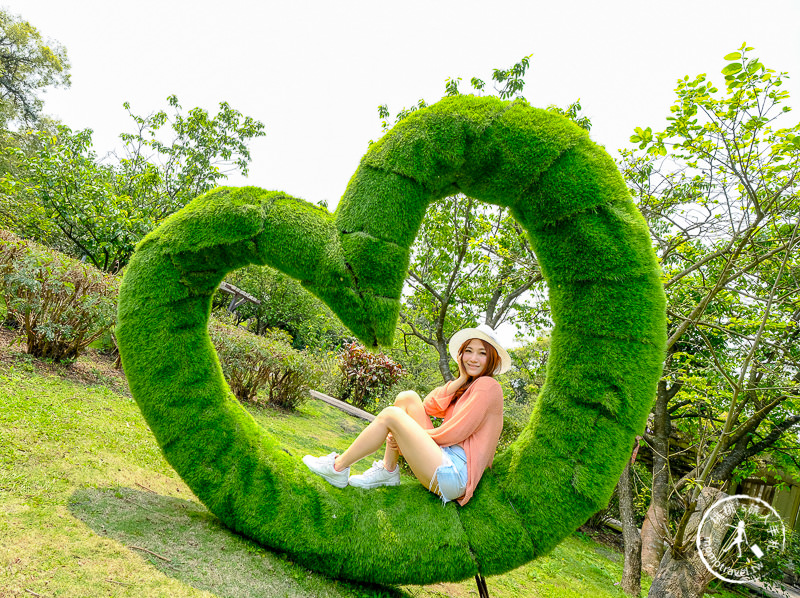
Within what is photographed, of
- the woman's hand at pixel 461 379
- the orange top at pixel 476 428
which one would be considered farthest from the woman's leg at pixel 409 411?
the woman's hand at pixel 461 379

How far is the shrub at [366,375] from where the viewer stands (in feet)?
44.5

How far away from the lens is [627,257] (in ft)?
9.79

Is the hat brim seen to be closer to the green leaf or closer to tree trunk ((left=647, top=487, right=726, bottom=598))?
tree trunk ((left=647, top=487, right=726, bottom=598))

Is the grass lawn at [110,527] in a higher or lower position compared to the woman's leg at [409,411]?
lower

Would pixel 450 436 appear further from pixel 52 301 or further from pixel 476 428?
pixel 52 301

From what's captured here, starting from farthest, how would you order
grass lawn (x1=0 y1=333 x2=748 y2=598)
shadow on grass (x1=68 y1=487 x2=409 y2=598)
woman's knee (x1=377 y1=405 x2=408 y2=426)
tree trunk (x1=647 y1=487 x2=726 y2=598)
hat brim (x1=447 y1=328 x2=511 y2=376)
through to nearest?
tree trunk (x1=647 y1=487 x2=726 y2=598) < hat brim (x1=447 y1=328 x2=511 y2=376) < woman's knee (x1=377 y1=405 x2=408 y2=426) < shadow on grass (x1=68 y1=487 x2=409 y2=598) < grass lawn (x1=0 y1=333 x2=748 y2=598)

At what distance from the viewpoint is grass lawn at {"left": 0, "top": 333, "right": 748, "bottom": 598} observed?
2312mm

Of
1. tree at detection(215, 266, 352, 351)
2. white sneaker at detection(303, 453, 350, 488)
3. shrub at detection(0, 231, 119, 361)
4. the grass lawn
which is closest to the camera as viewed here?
the grass lawn

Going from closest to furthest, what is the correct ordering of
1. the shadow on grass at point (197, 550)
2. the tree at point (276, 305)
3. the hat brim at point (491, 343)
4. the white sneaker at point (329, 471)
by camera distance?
the shadow on grass at point (197, 550) < the white sneaker at point (329, 471) < the hat brim at point (491, 343) < the tree at point (276, 305)

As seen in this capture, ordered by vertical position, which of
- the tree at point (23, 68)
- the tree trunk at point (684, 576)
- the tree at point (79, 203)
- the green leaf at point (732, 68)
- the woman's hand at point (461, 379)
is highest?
the tree at point (23, 68)

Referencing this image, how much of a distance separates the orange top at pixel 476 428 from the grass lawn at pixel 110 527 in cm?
107

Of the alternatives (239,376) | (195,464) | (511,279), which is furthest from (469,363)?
(239,376)

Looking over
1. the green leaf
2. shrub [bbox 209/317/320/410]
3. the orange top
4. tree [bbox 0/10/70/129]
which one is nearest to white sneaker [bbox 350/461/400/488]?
the orange top

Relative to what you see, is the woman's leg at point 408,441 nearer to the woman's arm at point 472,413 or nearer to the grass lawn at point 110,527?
the woman's arm at point 472,413
